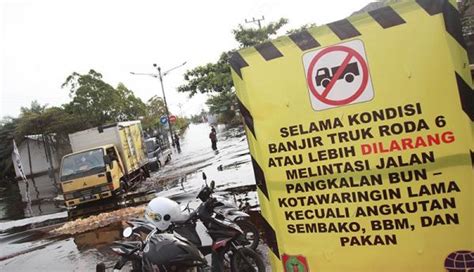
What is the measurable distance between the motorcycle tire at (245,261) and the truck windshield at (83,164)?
10861 mm

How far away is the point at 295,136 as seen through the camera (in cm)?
195

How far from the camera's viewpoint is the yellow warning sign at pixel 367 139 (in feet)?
5.41

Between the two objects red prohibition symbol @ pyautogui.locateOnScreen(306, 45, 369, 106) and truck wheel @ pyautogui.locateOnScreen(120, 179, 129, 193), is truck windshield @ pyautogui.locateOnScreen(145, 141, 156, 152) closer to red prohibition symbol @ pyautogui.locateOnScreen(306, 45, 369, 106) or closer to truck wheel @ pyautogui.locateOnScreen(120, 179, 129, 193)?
truck wheel @ pyautogui.locateOnScreen(120, 179, 129, 193)

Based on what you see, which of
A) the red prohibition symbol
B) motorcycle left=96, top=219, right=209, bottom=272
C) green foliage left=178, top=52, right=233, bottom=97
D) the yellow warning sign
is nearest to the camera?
the yellow warning sign

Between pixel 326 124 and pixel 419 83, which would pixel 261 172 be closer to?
pixel 326 124

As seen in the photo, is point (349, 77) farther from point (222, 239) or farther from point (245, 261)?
point (245, 261)

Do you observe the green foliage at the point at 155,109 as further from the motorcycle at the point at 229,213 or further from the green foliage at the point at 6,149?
the motorcycle at the point at 229,213

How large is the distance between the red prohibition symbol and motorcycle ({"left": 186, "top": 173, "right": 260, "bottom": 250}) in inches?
120

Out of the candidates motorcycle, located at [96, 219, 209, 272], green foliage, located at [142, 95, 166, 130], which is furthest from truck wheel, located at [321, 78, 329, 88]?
green foliage, located at [142, 95, 166, 130]

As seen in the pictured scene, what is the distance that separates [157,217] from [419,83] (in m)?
3.41

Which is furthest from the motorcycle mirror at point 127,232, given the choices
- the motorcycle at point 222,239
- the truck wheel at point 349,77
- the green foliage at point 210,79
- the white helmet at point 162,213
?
the green foliage at point 210,79

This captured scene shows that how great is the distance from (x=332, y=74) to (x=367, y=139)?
1.05 feet

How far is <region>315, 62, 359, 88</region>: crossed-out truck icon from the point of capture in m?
1.79

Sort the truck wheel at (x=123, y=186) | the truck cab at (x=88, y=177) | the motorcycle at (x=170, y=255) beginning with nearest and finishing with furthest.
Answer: the motorcycle at (x=170, y=255), the truck cab at (x=88, y=177), the truck wheel at (x=123, y=186)
